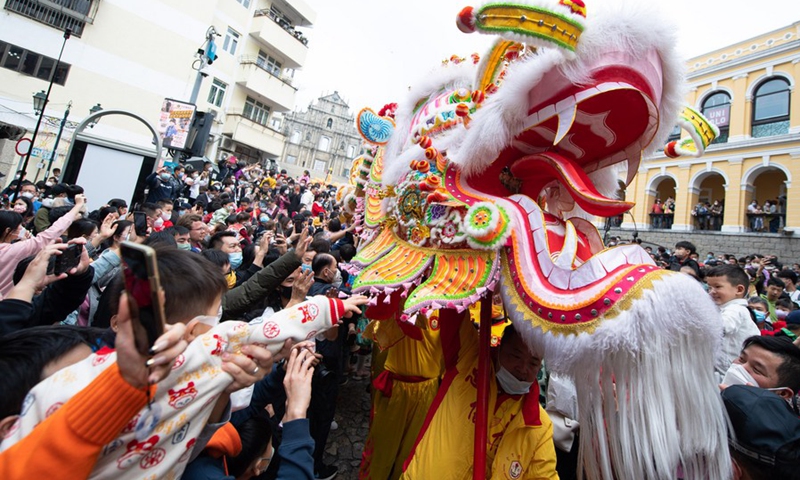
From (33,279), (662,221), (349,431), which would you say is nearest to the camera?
(33,279)

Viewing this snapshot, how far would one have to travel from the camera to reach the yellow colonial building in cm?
1427

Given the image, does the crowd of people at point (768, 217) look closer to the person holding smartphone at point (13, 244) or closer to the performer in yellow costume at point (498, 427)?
the performer in yellow costume at point (498, 427)

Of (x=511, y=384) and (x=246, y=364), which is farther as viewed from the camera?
(x=511, y=384)

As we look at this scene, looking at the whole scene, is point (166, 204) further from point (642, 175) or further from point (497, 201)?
point (642, 175)

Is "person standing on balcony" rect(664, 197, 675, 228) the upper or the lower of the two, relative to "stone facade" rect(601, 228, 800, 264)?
upper

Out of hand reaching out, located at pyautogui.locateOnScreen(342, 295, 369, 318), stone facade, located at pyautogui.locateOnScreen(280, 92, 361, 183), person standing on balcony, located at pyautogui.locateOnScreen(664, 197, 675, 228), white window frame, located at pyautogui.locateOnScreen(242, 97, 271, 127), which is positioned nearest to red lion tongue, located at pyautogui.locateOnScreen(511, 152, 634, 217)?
hand reaching out, located at pyautogui.locateOnScreen(342, 295, 369, 318)

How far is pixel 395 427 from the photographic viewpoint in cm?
277

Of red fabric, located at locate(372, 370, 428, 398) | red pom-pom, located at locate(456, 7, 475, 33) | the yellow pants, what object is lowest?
the yellow pants

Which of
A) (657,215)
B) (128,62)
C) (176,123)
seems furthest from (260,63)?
(657,215)

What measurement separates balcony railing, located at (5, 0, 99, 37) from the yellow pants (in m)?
18.2

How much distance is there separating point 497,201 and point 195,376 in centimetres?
141

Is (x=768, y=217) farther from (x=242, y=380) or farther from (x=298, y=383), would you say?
(x=242, y=380)

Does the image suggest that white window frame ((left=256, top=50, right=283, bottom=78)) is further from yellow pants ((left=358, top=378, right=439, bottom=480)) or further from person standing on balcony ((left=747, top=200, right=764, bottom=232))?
person standing on balcony ((left=747, top=200, right=764, bottom=232))

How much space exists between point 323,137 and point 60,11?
4263 cm
